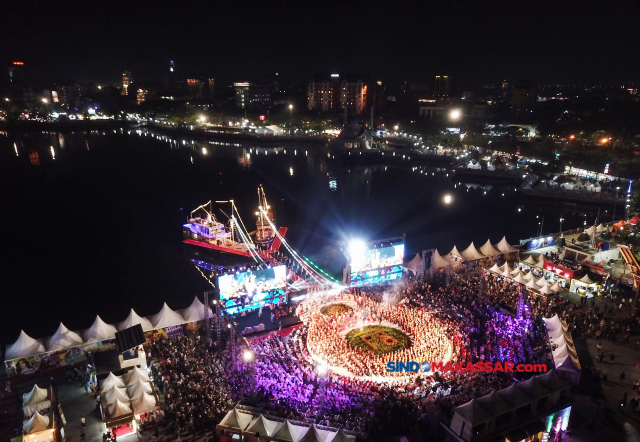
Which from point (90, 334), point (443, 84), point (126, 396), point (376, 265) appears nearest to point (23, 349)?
point (90, 334)

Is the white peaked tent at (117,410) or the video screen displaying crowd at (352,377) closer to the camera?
the white peaked tent at (117,410)

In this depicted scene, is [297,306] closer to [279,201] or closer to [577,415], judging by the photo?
[577,415]

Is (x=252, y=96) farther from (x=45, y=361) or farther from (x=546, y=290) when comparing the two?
(x=45, y=361)

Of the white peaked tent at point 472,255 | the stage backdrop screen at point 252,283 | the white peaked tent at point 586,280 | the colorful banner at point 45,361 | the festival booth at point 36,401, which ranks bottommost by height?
the colorful banner at point 45,361

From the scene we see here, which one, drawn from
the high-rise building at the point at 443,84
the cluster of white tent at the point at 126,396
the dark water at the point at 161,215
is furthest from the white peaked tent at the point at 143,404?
the high-rise building at the point at 443,84

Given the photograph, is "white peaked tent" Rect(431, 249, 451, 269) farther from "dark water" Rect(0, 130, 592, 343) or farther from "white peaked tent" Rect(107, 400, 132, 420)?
"white peaked tent" Rect(107, 400, 132, 420)

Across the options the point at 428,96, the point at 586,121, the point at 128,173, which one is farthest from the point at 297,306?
the point at 428,96

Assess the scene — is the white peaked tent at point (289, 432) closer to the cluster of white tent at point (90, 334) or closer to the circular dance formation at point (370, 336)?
the circular dance formation at point (370, 336)
